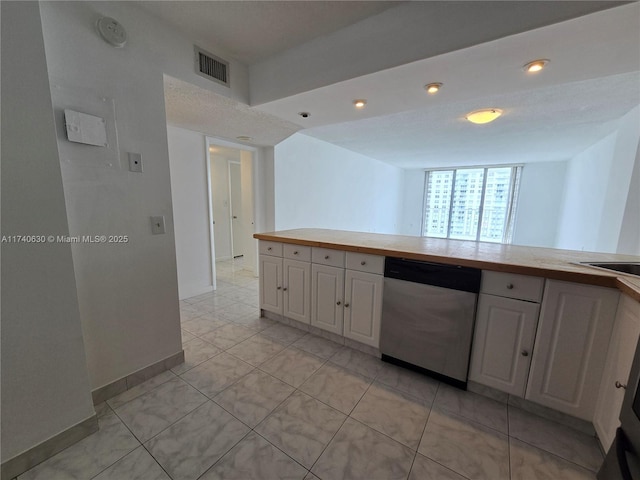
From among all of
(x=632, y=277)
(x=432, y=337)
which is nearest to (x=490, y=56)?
(x=632, y=277)

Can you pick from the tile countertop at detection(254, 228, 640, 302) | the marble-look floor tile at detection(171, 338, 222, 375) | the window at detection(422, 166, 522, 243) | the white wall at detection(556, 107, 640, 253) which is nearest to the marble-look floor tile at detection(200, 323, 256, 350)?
the marble-look floor tile at detection(171, 338, 222, 375)

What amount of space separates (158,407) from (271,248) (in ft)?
4.69

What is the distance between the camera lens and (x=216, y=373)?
183 cm

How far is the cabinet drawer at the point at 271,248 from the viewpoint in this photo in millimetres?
2435

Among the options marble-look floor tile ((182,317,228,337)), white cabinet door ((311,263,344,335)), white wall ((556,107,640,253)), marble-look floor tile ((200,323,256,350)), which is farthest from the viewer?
white wall ((556,107,640,253))

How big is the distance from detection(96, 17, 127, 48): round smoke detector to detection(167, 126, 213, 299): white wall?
1.55 m

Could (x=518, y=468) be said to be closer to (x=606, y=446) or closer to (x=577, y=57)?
(x=606, y=446)

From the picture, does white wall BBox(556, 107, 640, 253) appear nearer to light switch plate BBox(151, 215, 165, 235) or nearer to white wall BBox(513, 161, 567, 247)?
white wall BBox(513, 161, 567, 247)

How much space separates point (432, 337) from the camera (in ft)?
5.68

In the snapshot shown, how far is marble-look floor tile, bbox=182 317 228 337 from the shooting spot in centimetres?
243

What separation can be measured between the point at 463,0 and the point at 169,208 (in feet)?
7.03

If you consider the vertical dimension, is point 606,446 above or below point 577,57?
below

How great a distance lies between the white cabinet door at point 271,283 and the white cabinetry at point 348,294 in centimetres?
41

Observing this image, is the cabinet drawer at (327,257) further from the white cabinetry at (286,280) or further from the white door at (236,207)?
the white door at (236,207)
